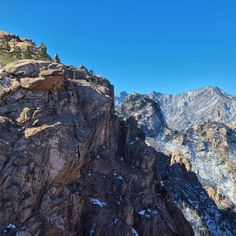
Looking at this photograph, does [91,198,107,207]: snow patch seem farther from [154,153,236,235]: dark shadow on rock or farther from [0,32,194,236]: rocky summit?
[154,153,236,235]: dark shadow on rock

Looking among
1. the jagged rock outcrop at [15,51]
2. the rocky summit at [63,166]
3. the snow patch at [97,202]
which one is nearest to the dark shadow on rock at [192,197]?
the rocky summit at [63,166]

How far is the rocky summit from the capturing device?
50.8 m

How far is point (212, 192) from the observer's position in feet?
655

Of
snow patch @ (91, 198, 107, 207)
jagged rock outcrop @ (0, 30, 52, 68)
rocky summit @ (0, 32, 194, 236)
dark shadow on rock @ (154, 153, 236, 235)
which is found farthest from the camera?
dark shadow on rock @ (154, 153, 236, 235)

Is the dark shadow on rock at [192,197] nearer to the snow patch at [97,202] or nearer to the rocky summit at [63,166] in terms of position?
the rocky summit at [63,166]

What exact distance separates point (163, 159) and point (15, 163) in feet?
379

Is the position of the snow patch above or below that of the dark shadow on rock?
below

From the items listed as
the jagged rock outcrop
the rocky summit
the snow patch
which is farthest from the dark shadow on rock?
the snow patch

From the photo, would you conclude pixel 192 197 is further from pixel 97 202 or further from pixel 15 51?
pixel 15 51

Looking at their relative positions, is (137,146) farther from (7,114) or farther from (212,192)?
(212,192)

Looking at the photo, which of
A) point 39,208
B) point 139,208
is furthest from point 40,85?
point 139,208

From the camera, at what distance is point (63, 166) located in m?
55.1

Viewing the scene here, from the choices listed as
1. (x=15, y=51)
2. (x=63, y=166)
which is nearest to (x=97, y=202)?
(x=63, y=166)

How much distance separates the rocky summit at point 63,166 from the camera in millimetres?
50812
